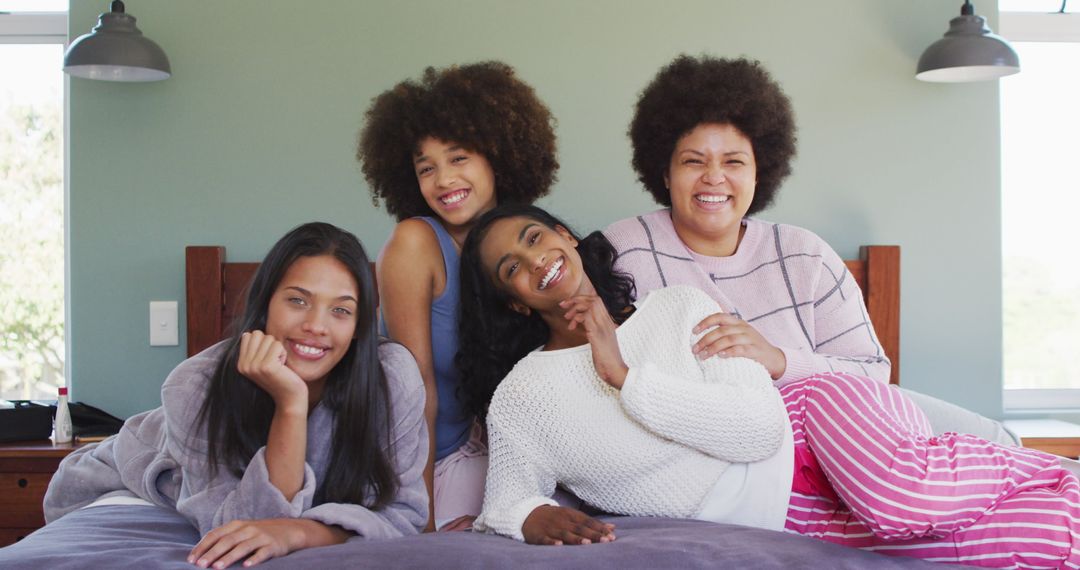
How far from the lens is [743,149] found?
2.22 m

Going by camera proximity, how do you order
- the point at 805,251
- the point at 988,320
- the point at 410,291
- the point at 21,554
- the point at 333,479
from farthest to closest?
the point at 988,320 → the point at 805,251 → the point at 410,291 → the point at 333,479 → the point at 21,554

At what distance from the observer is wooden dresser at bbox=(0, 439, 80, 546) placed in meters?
2.70

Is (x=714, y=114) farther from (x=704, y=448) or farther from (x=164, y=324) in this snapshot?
(x=164, y=324)

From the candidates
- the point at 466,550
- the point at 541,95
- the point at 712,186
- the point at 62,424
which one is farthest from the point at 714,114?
the point at 62,424

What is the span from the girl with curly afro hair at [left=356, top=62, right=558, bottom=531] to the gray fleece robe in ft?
0.50

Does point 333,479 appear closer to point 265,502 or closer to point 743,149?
point 265,502

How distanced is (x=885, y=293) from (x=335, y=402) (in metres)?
1.90

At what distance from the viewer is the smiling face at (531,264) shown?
1838mm

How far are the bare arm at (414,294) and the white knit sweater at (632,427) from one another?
240mm

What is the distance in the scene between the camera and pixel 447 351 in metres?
2.04

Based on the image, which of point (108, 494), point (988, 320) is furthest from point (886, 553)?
point (988, 320)

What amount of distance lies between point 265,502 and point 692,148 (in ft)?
3.83

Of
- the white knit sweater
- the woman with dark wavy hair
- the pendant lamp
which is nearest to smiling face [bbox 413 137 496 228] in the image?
the woman with dark wavy hair

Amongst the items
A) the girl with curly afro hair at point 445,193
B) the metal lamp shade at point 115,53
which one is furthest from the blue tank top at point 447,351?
the metal lamp shade at point 115,53
